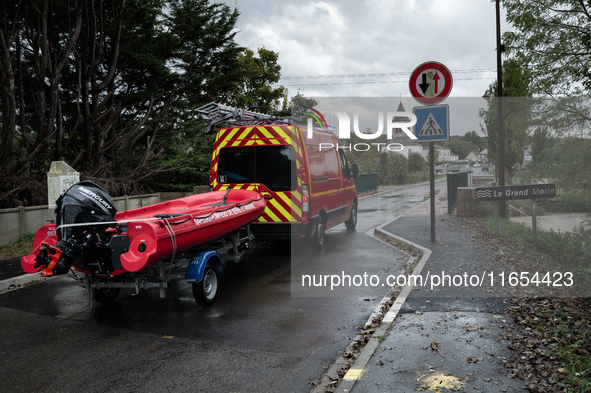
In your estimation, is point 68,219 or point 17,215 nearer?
point 68,219

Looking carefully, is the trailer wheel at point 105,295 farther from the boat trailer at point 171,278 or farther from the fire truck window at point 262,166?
the fire truck window at point 262,166

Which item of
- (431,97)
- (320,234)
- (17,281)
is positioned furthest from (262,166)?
(17,281)

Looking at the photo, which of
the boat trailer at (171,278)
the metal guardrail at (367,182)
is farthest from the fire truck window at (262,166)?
the metal guardrail at (367,182)

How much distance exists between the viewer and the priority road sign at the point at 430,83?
32.8ft

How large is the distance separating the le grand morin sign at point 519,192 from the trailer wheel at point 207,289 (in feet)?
20.8

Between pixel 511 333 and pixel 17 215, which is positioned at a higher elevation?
pixel 17 215

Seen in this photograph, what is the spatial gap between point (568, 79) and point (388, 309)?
304 inches

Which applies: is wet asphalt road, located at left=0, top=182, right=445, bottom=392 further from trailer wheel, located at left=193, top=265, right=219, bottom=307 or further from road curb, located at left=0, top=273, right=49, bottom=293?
road curb, located at left=0, top=273, right=49, bottom=293

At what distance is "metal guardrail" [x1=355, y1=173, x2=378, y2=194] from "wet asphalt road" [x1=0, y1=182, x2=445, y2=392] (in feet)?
70.1

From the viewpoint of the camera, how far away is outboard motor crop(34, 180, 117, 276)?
5.64 meters

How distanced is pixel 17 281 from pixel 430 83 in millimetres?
8664

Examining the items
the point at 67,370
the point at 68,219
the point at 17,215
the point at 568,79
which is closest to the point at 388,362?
the point at 67,370

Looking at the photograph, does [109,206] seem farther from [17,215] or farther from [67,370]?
[17,215]

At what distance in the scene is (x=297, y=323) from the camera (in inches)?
232
